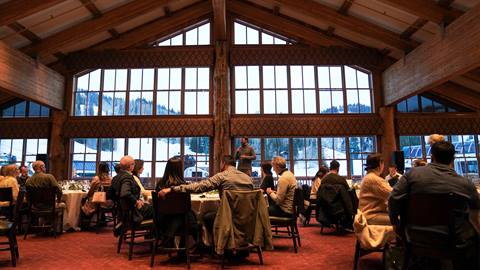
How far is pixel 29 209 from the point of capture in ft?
18.6

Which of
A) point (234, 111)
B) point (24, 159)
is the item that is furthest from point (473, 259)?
point (24, 159)

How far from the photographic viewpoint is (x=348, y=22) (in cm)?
998

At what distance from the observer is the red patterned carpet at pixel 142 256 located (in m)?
3.82

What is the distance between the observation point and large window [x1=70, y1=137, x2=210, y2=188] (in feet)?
38.0

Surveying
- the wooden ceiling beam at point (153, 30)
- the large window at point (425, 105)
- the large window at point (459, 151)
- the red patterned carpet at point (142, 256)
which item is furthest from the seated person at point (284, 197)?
the wooden ceiling beam at point (153, 30)

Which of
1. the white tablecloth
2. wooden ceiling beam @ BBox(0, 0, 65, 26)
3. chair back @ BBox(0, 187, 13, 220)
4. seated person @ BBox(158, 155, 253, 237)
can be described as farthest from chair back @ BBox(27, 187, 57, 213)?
wooden ceiling beam @ BBox(0, 0, 65, 26)

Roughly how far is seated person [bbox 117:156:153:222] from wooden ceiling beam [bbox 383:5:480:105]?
670 cm

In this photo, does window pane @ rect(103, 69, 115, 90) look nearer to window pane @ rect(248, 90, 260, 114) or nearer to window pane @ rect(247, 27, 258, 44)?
window pane @ rect(248, 90, 260, 114)

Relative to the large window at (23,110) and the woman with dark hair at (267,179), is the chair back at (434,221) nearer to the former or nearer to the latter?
the woman with dark hair at (267,179)

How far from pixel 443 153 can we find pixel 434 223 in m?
0.52

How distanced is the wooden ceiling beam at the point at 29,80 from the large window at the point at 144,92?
798 mm

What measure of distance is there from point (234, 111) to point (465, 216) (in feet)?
31.4

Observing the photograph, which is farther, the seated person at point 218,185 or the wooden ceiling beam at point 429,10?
the wooden ceiling beam at point 429,10

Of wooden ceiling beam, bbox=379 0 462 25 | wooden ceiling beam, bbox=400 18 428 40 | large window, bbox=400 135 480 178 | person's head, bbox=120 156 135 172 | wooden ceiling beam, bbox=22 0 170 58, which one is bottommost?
person's head, bbox=120 156 135 172
